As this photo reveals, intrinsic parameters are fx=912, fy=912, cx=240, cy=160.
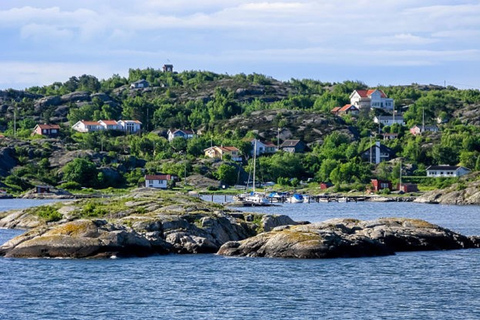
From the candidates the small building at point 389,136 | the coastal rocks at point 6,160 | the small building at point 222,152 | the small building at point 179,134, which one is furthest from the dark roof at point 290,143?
the coastal rocks at point 6,160

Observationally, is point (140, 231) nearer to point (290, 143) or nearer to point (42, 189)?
point (42, 189)

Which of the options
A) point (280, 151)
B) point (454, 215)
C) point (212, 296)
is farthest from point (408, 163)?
point (212, 296)

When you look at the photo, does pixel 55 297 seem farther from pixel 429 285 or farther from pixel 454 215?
pixel 454 215

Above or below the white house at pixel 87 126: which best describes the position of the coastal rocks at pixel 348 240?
below

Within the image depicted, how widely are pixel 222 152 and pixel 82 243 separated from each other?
11492cm

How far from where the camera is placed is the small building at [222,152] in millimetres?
168000

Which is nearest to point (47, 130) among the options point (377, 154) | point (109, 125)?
point (109, 125)

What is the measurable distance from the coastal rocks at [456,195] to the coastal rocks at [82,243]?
77.3 meters

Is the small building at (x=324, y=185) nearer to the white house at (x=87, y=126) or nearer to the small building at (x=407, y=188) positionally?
the small building at (x=407, y=188)

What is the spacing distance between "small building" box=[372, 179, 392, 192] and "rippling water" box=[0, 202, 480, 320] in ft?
270

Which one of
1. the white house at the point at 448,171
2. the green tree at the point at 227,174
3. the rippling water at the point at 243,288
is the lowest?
the rippling water at the point at 243,288

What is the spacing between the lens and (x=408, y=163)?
15925 centimetres

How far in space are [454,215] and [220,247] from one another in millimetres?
47541

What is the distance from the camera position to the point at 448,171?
150 m
